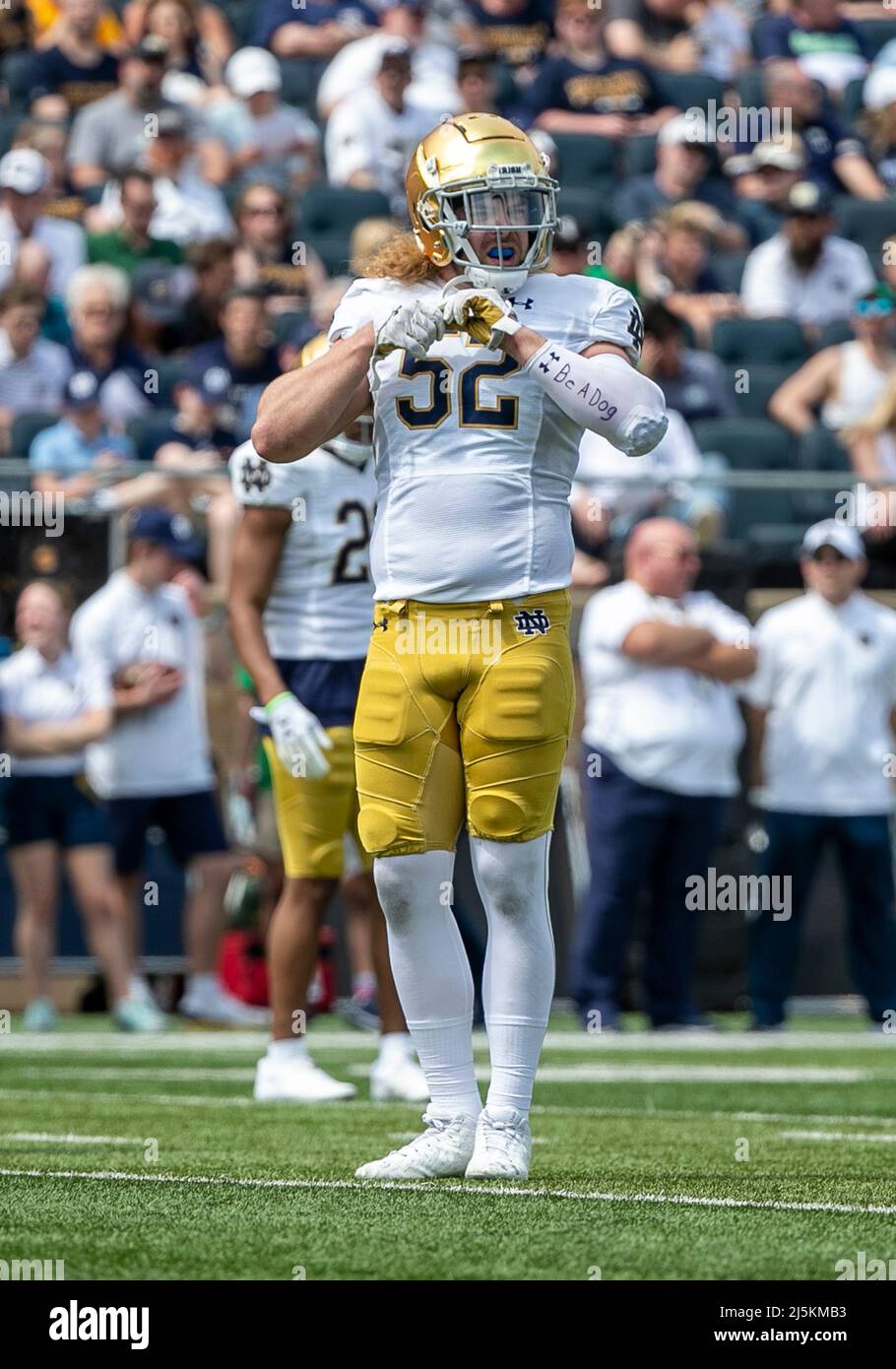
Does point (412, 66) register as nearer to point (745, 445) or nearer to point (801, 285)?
point (801, 285)

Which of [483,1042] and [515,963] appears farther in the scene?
[483,1042]

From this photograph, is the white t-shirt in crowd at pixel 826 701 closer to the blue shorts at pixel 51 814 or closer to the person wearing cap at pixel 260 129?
the blue shorts at pixel 51 814

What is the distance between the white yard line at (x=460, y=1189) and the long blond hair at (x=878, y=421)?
760 centimetres

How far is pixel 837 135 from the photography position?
50.4 ft

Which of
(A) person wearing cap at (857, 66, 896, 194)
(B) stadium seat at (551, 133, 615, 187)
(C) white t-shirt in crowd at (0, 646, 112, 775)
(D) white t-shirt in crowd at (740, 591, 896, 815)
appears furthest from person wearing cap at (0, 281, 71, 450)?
(A) person wearing cap at (857, 66, 896, 194)

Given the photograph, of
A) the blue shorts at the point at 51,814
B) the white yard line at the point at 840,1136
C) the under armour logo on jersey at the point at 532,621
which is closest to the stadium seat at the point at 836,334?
the blue shorts at the point at 51,814

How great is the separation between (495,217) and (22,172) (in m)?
8.44

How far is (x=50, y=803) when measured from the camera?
10242 millimetres

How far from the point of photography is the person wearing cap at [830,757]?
9.93 metres

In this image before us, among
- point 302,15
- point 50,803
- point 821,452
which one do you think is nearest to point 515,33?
point 302,15

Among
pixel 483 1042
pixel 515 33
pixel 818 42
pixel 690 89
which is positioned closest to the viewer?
pixel 483 1042
